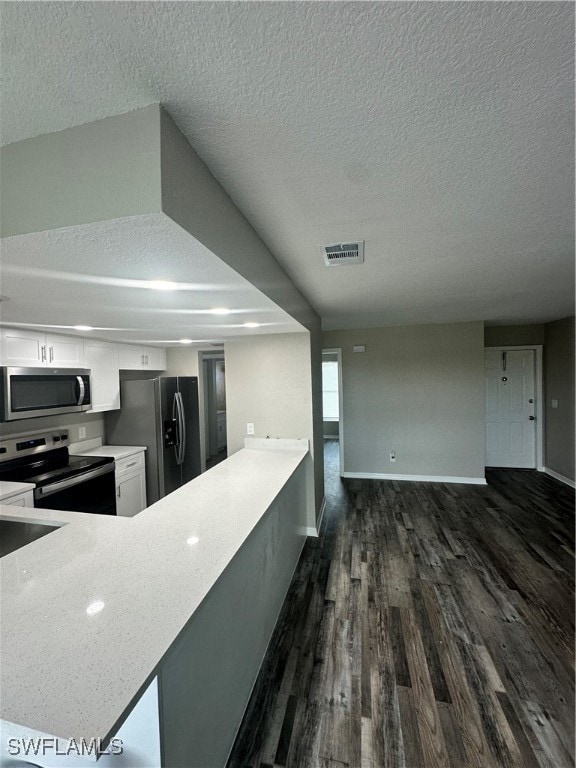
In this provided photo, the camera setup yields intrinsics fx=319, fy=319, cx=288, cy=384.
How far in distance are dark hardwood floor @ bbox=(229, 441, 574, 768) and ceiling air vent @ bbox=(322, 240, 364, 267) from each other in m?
2.28

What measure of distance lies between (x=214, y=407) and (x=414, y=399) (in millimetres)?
3742

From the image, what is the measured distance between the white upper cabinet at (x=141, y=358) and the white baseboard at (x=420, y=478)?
3.26m

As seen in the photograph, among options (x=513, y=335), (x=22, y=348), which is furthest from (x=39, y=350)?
(x=513, y=335)

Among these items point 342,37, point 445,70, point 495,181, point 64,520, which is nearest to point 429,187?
point 495,181

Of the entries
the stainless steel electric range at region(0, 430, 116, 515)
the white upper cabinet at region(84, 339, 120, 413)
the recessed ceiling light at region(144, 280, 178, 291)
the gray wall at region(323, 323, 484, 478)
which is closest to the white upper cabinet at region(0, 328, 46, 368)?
the white upper cabinet at region(84, 339, 120, 413)

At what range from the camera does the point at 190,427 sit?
13.2 ft

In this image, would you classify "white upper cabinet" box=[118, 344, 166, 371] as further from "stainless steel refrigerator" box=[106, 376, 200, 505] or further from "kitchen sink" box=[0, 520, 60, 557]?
"kitchen sink" box=[0, 520, 60, 557]

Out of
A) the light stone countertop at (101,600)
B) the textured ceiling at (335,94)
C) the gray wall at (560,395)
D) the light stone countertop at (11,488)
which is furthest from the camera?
the gray wall at (560,395)

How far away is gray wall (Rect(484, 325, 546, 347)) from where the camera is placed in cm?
506

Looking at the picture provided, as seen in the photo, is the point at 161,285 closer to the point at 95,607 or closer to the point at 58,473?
the point at 95,607

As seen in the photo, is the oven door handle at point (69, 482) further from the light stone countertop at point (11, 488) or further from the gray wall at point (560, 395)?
the gray wall at point (560, 395)

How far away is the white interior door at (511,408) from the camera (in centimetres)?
513

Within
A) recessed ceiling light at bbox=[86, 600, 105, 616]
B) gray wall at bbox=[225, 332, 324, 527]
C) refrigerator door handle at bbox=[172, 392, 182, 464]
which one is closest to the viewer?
recessed ceiling light at bbox=[86, 600, 105, 616]

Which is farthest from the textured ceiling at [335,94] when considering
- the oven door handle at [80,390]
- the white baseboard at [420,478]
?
the white baseboard at [420,478]
